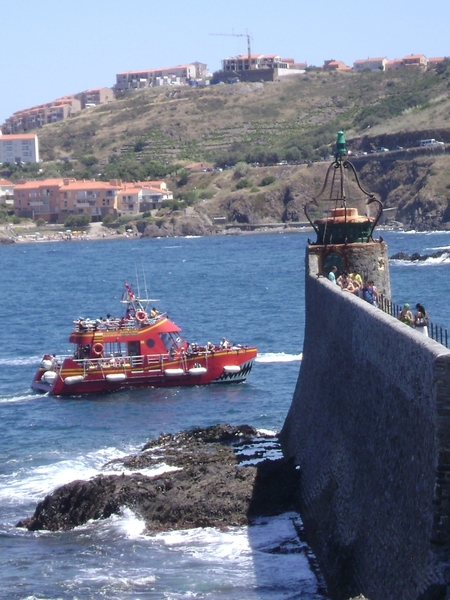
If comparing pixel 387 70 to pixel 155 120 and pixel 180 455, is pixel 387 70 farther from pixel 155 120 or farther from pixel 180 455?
pixel 180 455

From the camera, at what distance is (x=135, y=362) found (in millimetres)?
31516

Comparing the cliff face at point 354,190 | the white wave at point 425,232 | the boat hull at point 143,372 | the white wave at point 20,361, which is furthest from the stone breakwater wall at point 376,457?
the cliff face at point 354,190

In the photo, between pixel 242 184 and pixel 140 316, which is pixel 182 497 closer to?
pixel 140 316

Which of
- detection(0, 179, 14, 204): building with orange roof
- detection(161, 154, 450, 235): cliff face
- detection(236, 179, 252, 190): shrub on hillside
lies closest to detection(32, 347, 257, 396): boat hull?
detection(161, 154, 450, 235): cliff face

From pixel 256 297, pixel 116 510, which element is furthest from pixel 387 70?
pixel 116 510

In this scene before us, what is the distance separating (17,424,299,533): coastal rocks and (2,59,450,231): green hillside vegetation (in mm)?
101596

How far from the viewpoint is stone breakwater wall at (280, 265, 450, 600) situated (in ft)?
33.5

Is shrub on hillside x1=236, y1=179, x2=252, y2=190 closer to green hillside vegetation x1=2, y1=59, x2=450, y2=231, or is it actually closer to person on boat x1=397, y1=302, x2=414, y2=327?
green hillside vegetation x1=2, y1=59, x2=450, y2=231

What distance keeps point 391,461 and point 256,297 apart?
4825 cm

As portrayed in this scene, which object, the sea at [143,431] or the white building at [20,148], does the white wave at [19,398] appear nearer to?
the sea at [143,431]

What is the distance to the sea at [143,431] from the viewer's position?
595 inches

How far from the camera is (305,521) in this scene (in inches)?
639

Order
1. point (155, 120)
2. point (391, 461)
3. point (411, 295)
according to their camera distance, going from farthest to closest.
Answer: point (155, 120), point (411, 295), point (391, 461)

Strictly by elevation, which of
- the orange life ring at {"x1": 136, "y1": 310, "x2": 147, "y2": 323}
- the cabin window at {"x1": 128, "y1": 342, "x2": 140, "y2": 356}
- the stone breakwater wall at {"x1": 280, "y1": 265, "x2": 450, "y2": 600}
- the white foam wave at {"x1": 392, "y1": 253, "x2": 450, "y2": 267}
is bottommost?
the white foam wave at {"x1": 392, "y1": 253, "x2": 450, "y2": 267}
